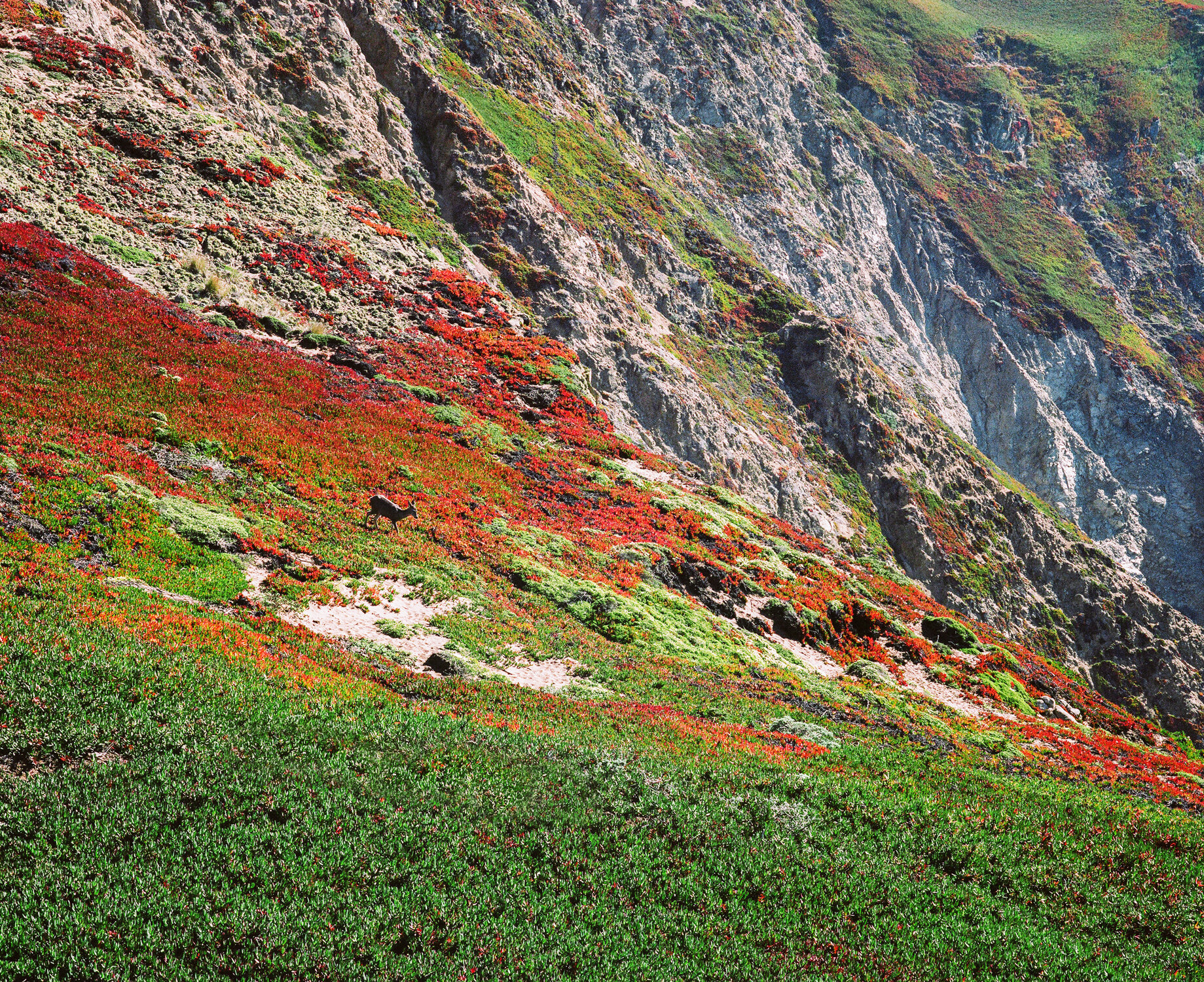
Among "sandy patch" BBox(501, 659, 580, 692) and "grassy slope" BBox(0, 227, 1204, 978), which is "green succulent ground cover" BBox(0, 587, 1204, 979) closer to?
"grassy slope" BBox(0, 227, 1204, 978)

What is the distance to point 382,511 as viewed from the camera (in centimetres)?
2284

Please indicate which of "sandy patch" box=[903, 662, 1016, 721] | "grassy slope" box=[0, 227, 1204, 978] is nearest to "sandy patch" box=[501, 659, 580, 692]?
"grassy slope" box=[0, 227, 1204, 978]

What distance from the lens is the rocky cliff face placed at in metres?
39.4

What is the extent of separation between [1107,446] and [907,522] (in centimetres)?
6554

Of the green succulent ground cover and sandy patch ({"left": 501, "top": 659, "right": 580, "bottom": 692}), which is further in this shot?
sandy patch ({"left": 501, "top": 659, "right": 580, "bottom": 692})

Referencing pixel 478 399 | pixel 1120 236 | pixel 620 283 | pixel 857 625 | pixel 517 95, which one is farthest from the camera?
pixel 1120 236

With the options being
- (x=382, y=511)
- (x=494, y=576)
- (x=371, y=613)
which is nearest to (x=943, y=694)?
(x=494, y=576)

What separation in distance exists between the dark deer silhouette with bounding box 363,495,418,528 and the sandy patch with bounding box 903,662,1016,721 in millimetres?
21806

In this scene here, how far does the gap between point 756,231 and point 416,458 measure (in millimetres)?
84549

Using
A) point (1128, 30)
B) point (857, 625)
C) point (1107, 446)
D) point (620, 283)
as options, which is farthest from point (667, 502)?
point (1128, 30)

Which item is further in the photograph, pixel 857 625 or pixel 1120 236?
pixel 1120 236

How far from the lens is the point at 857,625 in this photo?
32188 mm

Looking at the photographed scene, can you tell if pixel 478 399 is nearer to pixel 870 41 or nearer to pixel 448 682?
pixel 448 682

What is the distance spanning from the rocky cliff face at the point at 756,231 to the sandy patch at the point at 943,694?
2695 centimetres
